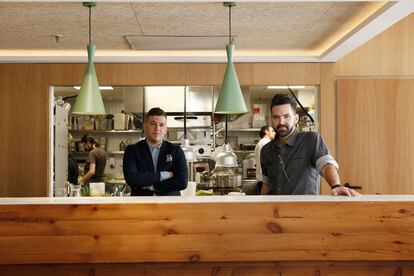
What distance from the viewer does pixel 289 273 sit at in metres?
1.78

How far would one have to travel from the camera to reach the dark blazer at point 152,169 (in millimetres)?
3178

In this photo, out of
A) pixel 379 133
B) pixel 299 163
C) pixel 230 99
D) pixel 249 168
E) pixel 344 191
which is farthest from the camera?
pixel 249 168

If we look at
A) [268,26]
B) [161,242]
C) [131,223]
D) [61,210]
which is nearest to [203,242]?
[161,242]

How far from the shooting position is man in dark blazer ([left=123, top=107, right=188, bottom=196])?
320 cm

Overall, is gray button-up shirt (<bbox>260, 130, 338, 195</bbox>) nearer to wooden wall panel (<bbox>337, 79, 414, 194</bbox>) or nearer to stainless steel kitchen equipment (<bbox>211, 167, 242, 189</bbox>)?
wooden wall panel (<bbox>337, 79, 414, 194</bbox>)

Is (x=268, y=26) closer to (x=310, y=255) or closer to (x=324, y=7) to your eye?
(x=324, y=7)

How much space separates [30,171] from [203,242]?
3855 mm

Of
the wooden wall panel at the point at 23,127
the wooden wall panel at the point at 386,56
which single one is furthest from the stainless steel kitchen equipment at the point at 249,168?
the wooden wall panel at the point at 23,127

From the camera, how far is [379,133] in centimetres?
511

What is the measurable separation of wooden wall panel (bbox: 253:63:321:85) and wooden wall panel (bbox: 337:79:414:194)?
1.54ft

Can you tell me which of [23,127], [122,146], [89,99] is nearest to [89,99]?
[89,99]

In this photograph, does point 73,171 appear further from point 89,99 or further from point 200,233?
point 200,233

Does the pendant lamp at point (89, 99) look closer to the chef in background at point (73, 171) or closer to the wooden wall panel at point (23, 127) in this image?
the wooden wall panel at point (23, 127)

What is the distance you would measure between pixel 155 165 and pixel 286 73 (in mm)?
2348
